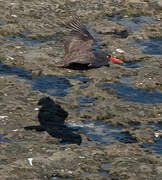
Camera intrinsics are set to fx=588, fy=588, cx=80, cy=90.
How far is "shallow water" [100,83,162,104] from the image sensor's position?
12.5 meters

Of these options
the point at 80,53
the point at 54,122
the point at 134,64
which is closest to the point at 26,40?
the point at 80,53

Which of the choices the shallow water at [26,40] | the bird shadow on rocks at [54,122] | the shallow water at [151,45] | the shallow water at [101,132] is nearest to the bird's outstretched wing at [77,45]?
the bird shadow on rocks at [54,122]

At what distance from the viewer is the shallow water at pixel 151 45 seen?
14.9 metres

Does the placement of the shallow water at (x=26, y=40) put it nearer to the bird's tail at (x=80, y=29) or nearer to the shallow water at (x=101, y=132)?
the bird's tail at (x=80, y=29)

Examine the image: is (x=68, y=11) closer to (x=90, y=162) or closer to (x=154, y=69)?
(x=154, y=69)

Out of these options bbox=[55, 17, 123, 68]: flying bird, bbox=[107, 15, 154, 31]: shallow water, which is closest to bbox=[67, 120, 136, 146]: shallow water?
bbox=[55, 17, 123, 68]: flying bird

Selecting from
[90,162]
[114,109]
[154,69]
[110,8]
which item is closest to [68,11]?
[110,8]

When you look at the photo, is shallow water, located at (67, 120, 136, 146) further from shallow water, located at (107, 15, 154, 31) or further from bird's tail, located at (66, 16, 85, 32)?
shallow water, located at (107, 15, 154, 31)

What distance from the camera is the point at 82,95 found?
1245cm

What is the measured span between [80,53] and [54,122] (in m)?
2.26

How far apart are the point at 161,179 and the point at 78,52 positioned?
14.7ft

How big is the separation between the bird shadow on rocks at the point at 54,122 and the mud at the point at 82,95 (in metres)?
0.02

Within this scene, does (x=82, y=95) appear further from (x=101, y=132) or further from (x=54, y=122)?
(x=101, y=132)

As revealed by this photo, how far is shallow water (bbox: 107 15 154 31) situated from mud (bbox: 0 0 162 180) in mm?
28
